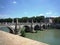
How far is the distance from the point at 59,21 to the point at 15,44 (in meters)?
44.5

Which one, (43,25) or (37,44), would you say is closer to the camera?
(37,44)

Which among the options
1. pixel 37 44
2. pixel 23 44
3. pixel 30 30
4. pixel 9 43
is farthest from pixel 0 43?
pixel 30 30

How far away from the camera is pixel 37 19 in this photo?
2194 inches

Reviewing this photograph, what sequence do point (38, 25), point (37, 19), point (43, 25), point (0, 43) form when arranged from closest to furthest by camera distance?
point (0, 43), point (38, 25), point (43, 25), point (37, 19)

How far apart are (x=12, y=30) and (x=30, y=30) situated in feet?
28.3

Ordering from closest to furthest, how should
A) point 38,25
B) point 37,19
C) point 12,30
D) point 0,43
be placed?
1. point 0,43
2. point 12,30
3. point 38,25
4. point 37,19

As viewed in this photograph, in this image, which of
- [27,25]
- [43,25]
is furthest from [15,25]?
[43,25]

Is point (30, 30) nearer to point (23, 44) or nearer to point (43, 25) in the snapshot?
point (43, 25)

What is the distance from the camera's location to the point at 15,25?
79.9ft

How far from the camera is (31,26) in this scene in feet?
106

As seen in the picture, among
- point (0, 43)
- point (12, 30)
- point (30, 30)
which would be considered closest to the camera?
point (0, 43)

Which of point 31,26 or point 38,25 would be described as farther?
point 38,25

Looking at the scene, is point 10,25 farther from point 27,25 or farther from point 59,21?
point 59,21

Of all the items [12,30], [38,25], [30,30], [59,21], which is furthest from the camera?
[59,21]
